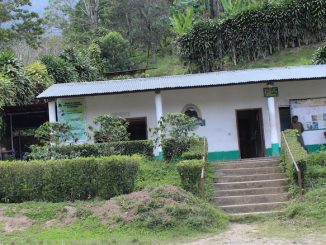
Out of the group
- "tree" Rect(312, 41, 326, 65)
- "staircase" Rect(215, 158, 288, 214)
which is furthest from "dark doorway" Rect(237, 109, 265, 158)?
"tree" Rect(312, 41, 326, 65)

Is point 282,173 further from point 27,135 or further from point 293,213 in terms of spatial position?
point 27,135

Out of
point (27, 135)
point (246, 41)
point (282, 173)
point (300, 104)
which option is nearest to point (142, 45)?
point (246, 41)

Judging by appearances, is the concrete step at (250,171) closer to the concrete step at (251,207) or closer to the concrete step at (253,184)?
the concrete step at (253,184)

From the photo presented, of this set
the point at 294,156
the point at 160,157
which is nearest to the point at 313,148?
the point at 294,156

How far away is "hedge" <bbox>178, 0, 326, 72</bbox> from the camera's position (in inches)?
1236

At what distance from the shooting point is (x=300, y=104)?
19.0 metres

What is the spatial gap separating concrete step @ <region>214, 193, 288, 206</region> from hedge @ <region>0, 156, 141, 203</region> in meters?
2.32

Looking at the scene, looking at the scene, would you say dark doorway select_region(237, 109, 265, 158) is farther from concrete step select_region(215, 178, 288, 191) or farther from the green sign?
concrete step select_region(215, 178, 288, 191)

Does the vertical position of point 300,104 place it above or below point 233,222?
above

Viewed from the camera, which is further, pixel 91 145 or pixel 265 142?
pixel 265 142

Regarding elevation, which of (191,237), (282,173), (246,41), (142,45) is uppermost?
(142,45)

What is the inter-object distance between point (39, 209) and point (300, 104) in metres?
11.0

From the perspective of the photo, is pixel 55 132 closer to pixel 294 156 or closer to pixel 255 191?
pixel 255 191

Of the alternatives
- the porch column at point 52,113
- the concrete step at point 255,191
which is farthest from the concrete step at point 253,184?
the porch column at point 52,113
